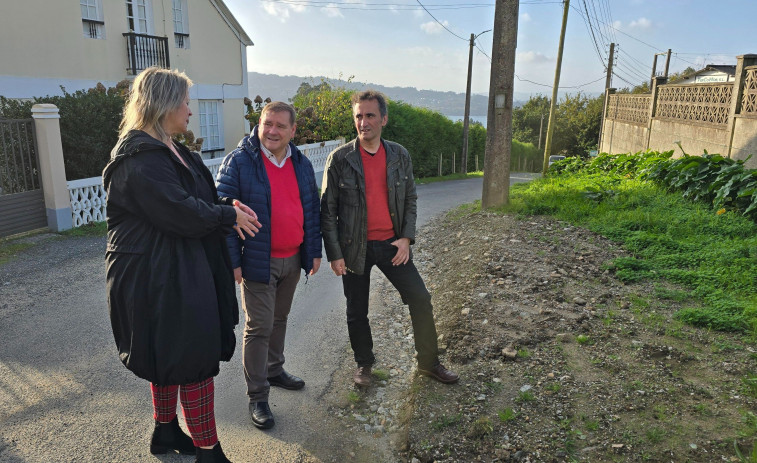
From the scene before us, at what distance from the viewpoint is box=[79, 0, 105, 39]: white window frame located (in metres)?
13.0

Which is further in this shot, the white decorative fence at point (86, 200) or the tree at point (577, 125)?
the tree at point (577, 125)

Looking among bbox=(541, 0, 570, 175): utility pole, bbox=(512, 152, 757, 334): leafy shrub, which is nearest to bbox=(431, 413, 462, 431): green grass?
bbox=(512, 152, 757, 334): leafy shrub

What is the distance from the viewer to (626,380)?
11.8ft

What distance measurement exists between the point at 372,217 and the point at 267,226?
77 centimetres

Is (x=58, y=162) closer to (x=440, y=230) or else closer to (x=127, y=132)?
(x=440, y=230)

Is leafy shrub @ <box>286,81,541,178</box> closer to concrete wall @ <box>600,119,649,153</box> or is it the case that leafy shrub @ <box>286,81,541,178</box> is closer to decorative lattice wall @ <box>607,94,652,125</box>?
concrete wall @ <box>600,119,649,153</box>

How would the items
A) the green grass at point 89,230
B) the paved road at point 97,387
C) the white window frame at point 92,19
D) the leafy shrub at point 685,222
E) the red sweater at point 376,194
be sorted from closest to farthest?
the paved road at point 97,387 → the red sweater at point 376,194 → the leafy shrub at point 685,222 → the green grass at point 89,230 → the white window frame at point 92,19

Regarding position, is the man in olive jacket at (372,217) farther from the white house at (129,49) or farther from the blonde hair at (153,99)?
the white house at (129,49)

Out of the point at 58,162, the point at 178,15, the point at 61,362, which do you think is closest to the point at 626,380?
the point at 61,362

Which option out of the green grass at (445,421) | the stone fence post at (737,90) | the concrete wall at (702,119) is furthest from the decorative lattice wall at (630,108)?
the green grass at (445,421)

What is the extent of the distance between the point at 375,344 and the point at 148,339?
2512 mm

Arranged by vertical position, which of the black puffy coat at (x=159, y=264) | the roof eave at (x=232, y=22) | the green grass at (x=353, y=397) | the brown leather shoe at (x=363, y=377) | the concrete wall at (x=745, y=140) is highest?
the roof eave at (x=232, y=22)

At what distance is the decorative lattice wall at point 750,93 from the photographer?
10.1m

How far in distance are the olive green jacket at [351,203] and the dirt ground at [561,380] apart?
3.57ft
